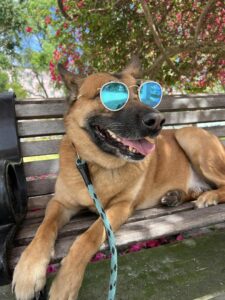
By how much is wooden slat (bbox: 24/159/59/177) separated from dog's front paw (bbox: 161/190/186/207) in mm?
982

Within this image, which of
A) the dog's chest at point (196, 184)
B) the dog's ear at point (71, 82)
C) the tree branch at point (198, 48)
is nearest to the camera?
the dog's ear at point (71, 82)

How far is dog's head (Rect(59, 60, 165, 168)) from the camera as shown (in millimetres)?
2277

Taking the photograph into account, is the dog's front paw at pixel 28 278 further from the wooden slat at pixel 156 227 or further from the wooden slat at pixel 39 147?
the wooden slat at pixel 39 147

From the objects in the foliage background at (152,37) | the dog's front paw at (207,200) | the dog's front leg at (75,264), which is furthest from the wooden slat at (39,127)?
the foliage background at (152,37)

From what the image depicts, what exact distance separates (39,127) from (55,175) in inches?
18.4

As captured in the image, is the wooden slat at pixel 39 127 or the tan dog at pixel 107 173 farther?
the wooden slat at pixel 39 127

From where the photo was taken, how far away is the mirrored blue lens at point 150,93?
247 centimetres

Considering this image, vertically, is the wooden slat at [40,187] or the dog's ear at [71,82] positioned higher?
the dog's ear at [71,82]

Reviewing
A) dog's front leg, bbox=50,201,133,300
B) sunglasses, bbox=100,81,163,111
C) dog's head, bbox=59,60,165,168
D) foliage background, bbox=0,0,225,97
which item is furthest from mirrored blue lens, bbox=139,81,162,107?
foliage background, bbox=0,0,225,97

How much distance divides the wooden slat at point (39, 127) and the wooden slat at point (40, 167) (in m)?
0.25

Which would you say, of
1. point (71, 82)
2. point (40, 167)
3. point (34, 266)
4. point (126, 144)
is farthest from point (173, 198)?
point (34, 266)

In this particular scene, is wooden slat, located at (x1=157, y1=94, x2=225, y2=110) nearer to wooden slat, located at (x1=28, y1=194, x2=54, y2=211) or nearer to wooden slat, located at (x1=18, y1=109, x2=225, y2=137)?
wooden slat, located at (x1=18, y1=109, x2=225, y2=137)

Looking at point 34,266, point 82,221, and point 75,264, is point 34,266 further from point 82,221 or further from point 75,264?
point 82,221

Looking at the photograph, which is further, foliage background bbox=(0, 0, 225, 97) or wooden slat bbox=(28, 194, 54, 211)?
foliage background bbox=(0, 0, 225, 97)
